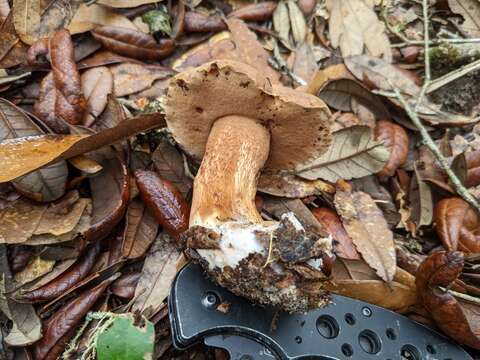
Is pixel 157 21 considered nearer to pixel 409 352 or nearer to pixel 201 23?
pixel 201 23

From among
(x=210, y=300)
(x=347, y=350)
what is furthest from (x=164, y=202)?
(x=347, y=350)

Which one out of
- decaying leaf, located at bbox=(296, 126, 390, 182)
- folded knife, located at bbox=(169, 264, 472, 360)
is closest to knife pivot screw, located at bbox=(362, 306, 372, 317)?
folded knife, located at bbox=(169, 264, 472, 360)

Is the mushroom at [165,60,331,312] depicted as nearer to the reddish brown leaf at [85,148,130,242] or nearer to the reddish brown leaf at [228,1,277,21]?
the reddish brown leaf at [85,148,130,242]

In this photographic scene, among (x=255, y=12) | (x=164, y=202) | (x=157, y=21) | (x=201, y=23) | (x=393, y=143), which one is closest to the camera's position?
(x=164, y=202)

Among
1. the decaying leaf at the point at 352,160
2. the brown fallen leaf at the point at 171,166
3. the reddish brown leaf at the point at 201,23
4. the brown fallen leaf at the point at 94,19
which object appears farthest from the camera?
the reddish brown leaf at the point at 201,23

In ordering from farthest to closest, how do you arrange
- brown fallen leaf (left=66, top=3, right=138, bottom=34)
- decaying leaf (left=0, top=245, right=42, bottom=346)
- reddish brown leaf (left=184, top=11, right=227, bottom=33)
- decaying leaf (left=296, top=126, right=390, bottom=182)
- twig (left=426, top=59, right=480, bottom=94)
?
reddish brown leaf (left=184, top=11, right=227, bottom=33) < twig (left=426, top=59, right=480, bottom=94) < brown fallen leaf (left=66, top=3, right=138, bottom=34) < decaying leaf (left=296, top=126, right=390, bottom=182) < decaying leaf (left=0, top=245, right=42, bottom=346)

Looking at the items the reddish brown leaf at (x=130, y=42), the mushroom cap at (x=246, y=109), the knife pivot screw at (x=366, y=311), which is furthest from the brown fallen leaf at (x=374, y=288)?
the reddish brown leaf at (x=130, y=42)

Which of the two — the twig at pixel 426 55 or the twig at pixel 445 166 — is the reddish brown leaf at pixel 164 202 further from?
the twig at pixel 426 55
